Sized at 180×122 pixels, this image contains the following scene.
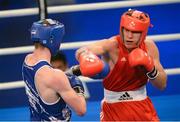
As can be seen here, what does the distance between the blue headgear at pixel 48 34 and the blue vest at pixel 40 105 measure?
103 millimetres

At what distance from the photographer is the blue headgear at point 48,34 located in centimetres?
227

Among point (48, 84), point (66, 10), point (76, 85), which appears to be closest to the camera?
point (48, 84)

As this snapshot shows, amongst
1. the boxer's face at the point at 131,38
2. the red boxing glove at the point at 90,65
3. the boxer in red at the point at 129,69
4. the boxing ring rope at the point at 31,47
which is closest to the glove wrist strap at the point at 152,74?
the boxer in red at the point at 129,69

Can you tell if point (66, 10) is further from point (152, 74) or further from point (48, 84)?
point (48, 84)

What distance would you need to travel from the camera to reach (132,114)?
8.91 feet

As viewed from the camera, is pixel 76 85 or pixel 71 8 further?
pixel 71 8

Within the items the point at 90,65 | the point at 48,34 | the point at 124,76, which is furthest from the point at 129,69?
the point at 48,34

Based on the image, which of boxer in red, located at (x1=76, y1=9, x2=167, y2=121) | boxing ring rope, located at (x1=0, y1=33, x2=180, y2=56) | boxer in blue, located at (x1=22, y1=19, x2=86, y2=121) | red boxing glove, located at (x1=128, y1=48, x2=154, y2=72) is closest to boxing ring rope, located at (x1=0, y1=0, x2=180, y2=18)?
boxing ring rope, located at (x1=0, y1=33, x2=180, y2=56)

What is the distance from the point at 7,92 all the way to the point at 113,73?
1.71 meters

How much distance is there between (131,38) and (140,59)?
13cm

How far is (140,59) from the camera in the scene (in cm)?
256

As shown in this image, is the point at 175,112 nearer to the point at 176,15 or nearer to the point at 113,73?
the point at 176,15

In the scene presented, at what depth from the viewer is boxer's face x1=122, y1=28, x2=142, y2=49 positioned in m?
2.58

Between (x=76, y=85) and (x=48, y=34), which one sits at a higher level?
(x=48, y=34)
